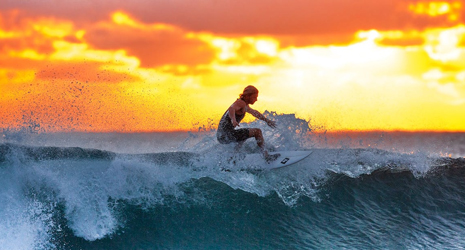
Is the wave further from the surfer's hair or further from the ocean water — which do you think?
the surfer's hair

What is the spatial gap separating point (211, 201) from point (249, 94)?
1991 mm

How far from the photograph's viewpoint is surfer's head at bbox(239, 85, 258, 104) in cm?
696

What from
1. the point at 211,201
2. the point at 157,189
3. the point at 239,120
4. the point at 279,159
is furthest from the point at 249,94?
the point at 157,189

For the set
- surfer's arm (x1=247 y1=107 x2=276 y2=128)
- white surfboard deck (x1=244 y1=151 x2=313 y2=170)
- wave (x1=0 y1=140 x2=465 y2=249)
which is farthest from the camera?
white surfboard deck (x1=244 y1=151 x2=313 y2=170)

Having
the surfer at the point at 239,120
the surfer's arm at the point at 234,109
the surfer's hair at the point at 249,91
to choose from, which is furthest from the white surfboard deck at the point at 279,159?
the surfer's hair at the point at 249,91

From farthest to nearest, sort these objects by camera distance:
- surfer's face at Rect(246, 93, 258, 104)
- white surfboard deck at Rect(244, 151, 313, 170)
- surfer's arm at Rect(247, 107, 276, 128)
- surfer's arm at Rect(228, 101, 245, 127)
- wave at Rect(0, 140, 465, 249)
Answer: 1. white surfboard deck at Rect(244, 151, 313, 170)
2. surfer's arm at Rect(247, 107, 276, 128)
3. surfer's face at Rect(246, 93, 258, 104)
4. surfer's arm at Rect(228, 101, 245, 127)
5. wave at Rect(0, 140, 465, 249)

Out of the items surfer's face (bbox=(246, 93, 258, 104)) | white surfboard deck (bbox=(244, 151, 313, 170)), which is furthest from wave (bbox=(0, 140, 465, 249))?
surfer's face (bbox=(246, 93, 258, 104))

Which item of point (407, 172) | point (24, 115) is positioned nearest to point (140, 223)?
point (24, 115)

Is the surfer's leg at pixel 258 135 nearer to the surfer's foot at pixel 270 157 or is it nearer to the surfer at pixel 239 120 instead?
the surfer at pixel 239 120

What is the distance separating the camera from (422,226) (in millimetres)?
7629

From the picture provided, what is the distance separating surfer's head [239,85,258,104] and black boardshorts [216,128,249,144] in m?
0.55

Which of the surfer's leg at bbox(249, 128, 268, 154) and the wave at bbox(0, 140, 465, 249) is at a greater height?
the surfer's leg at bbox(249, 128, 268, 154)

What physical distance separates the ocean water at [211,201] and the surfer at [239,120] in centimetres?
33

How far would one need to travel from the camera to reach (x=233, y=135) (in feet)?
23.6
